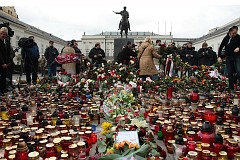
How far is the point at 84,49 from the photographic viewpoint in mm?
48656

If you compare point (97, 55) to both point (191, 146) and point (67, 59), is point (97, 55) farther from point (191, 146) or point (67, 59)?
point (191, 146)

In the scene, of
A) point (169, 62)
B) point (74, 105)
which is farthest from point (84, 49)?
point (74, 105)

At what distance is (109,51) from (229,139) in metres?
50.0

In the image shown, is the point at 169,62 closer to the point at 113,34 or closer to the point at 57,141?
the point at 57,141

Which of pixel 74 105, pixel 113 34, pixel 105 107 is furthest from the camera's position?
pixel 113 34

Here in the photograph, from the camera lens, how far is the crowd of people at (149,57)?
5406mm

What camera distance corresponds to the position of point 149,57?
6.28 m

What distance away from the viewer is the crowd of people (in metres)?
5.41

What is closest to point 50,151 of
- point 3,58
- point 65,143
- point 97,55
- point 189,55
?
point 65,143

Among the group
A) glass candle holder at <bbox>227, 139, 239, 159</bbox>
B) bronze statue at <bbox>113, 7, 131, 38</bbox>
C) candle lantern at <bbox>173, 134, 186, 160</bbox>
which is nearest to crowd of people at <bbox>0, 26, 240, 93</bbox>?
glass candle holder at <bbox>227, 139, 239, 159</bbox>

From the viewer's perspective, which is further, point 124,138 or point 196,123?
point 196,123

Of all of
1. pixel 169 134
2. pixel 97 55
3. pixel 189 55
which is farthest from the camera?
pixel 189 55

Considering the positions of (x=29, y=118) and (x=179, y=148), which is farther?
(x=29, y=118)

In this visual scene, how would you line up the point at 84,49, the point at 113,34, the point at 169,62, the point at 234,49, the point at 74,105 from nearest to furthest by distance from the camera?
1. the point at 74,105
2. the point at 234,49
3. the point at 169,62
4. the point at 84,49
5. the point at 113,34
